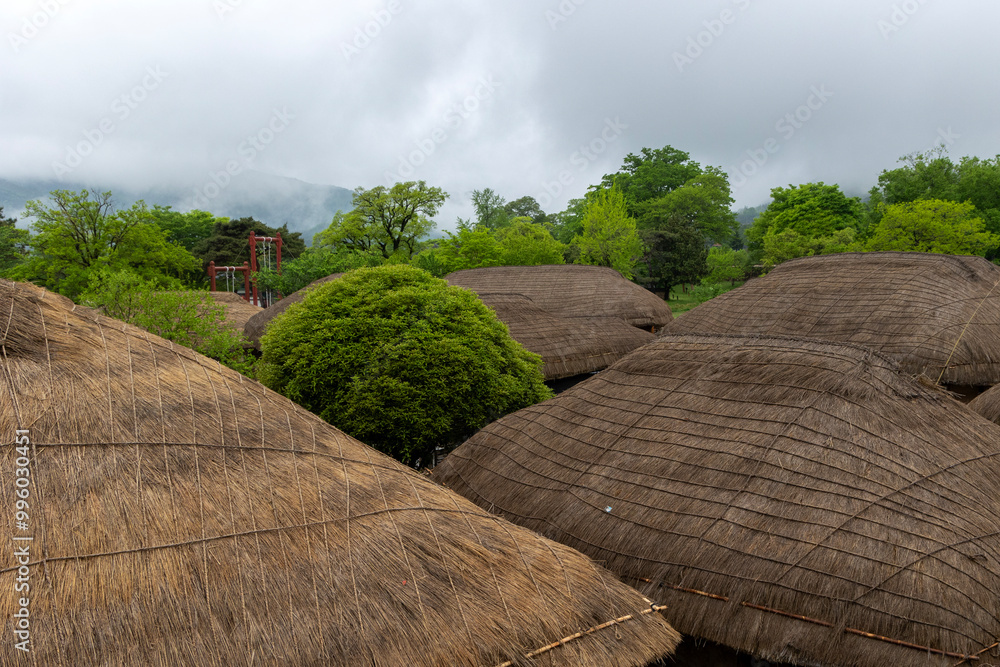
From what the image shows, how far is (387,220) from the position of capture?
33.7 m

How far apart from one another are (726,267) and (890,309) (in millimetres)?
22158

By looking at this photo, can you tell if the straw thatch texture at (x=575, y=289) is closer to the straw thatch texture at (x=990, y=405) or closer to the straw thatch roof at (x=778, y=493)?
the straw thatch texture at (x=990, y=405)

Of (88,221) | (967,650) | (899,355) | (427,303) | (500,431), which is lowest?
(967,650)

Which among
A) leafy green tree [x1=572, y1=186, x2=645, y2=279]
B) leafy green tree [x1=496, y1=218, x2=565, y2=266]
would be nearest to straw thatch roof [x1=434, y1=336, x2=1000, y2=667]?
leafy green tree [x1=496, y1=218, x2=565, y2=266]

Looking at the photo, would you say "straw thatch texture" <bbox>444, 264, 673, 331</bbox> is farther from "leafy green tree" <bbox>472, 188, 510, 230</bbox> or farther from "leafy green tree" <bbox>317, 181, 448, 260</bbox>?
"leafy green tree" <bbox>472, 188, 510, 230</bbox>

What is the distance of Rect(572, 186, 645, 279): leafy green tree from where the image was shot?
3638 cm

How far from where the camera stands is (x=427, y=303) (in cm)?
1159

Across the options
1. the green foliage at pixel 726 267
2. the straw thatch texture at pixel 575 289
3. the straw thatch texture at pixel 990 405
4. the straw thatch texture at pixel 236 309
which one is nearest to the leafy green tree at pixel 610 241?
the green foliage at pixel 726 267

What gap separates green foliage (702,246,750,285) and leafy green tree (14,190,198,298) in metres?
26.8

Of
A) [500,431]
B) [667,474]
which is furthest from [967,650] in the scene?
[500,431]

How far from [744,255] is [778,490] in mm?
36733

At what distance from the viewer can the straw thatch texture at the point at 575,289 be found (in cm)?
2561

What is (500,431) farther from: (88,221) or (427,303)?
(88,221)

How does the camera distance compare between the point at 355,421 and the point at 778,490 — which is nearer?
the point at 778,490
